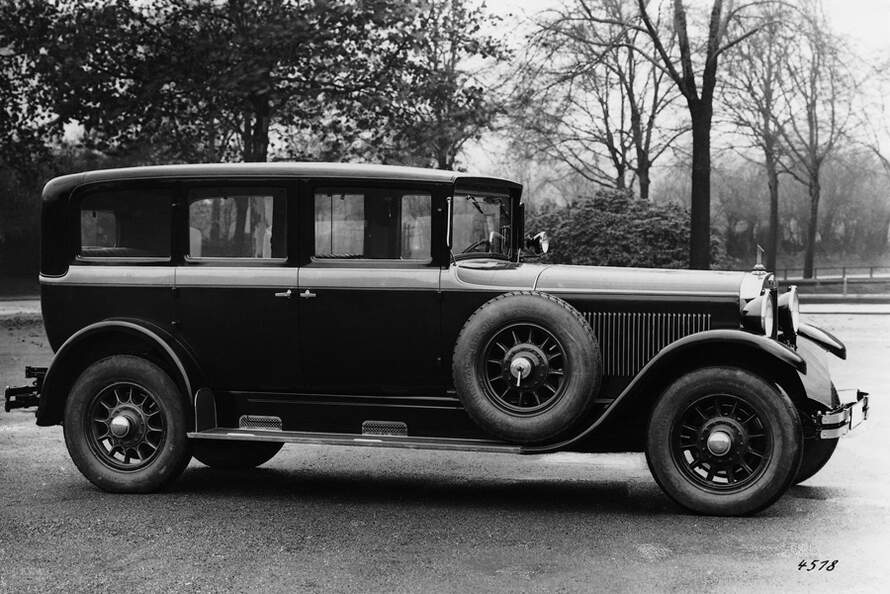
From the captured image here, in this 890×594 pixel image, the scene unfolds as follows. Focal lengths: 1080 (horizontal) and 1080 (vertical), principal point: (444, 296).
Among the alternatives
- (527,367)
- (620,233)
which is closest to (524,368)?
(527,367)

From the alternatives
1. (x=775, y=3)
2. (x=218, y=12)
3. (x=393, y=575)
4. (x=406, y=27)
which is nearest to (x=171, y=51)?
(x=218, y=12)

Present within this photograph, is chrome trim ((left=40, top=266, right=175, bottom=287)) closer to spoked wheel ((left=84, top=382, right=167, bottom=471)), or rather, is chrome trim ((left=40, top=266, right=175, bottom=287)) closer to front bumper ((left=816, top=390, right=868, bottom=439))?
spoked wheel ((left=84, top=382, right=167, bottom=471))

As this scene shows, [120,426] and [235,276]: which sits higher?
[235,276]

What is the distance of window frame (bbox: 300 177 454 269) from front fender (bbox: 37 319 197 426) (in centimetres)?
100

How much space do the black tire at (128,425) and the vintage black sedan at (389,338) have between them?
1 cm

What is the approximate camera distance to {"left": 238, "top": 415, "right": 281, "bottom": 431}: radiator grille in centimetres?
673

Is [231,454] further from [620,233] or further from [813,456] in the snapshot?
[620,233]

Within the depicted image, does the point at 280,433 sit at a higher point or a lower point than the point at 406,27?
lower

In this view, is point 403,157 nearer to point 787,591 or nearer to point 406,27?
point 406,27

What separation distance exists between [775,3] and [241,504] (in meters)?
15.6

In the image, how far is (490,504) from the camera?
6.39 meters

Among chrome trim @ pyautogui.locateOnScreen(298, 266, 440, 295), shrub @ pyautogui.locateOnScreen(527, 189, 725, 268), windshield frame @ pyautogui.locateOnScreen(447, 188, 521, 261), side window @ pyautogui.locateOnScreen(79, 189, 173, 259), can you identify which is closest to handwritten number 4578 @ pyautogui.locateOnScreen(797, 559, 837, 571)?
chrome trim @ pyautogui.locateOnScreen(298, 266, 440, 295)

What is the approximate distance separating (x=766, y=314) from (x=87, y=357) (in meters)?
4.22

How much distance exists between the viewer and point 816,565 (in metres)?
4.86
